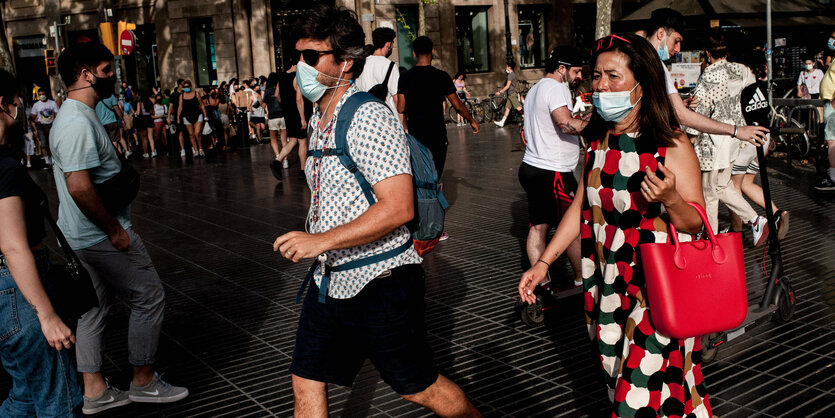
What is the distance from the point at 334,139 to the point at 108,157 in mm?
1819

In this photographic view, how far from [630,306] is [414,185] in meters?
0.90

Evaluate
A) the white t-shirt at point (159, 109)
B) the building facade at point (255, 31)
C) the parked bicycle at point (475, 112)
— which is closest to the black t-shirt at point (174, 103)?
the white t-shirt at point (159, 109)

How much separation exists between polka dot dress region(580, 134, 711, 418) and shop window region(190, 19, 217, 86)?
29226 millimetres

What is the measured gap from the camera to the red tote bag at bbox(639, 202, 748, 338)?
259 centimetres

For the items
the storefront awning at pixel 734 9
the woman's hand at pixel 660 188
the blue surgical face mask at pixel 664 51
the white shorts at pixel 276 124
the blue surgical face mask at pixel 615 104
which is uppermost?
the storefront awning at pixel 734 9

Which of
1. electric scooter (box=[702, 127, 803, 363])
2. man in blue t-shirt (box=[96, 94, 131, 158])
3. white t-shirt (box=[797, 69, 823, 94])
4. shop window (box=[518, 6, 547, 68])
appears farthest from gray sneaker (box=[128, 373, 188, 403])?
shop window (box=[518, 6, 547, 68])

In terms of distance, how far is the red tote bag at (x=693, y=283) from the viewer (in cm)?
259

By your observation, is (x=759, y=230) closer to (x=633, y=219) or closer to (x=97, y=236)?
(x=633, y=219)

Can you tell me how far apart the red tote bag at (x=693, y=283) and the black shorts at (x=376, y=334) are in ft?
2.76

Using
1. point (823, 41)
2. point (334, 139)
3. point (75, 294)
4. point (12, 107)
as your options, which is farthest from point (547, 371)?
point (823, 41)

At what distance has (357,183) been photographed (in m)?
2.88

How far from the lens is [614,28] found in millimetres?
21141

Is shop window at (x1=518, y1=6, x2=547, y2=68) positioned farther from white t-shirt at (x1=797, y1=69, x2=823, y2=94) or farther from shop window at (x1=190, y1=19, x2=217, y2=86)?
white t-shirt at (x1=797, y1=69, x2=823, y2=94)

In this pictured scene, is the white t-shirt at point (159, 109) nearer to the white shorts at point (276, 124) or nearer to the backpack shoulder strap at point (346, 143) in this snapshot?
the white shorts at point (276, 124)
